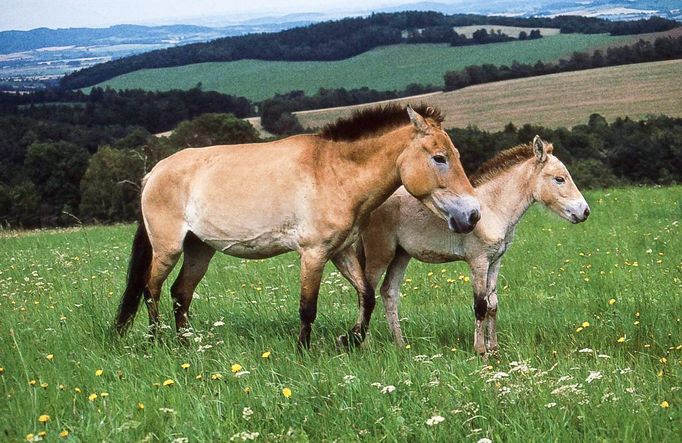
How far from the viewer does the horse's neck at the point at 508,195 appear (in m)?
7.51

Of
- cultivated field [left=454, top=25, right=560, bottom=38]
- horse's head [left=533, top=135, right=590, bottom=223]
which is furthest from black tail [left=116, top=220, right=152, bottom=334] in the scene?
cultivated field [left=454, top=25, right=560, bottom=38]

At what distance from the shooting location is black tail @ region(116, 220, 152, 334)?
7.80 m

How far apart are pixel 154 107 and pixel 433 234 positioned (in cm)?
5988

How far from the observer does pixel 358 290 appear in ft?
23.6

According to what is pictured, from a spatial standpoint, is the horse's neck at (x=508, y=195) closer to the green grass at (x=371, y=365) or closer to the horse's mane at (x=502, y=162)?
the horse's mane at (x=502, y=162)

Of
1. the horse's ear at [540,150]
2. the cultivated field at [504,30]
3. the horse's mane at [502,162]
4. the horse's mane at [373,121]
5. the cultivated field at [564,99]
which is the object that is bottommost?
the cultivated field at [564,99]

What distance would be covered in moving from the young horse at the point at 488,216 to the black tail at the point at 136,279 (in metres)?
2.36

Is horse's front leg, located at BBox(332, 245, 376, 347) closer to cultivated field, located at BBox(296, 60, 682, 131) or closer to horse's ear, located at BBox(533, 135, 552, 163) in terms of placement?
horse's ear, located at BBox(533, 135, 552, 163)

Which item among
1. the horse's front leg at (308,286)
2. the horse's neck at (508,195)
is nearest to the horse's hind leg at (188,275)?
the horse's front leg at (308,286)

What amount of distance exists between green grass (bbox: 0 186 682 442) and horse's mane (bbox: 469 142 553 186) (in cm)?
149

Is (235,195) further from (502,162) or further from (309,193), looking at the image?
(502,162)

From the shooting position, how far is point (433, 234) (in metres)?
7.48

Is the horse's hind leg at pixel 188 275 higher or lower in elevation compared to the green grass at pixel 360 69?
higher

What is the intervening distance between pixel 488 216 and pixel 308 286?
1.84 metres
